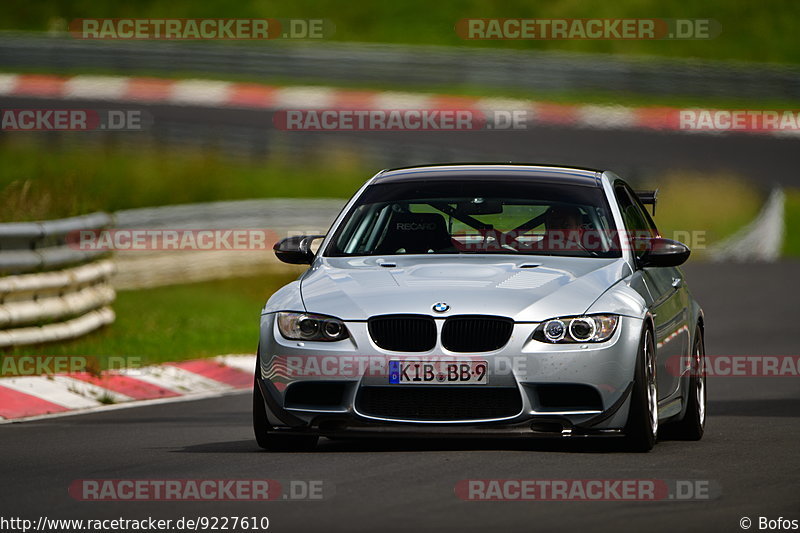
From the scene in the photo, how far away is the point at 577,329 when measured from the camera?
884 centimetres

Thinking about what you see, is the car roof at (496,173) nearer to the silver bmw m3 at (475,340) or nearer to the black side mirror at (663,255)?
the silver bmw m3 at (475,340)

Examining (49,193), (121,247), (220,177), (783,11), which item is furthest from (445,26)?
(49,193)

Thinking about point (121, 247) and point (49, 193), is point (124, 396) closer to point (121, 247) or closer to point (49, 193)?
point (49, 193)

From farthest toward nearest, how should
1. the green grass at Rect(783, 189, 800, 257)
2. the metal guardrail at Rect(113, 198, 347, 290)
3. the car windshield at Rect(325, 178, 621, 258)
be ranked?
the green grass at Rect(783, 189, 800, 257)
the metal guardrail at Rect(113, 198, 347, 290)
the car windshield at Rect(325, 178, 621, 258)

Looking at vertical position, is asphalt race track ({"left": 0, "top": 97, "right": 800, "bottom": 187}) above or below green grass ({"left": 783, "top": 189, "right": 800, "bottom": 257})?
above

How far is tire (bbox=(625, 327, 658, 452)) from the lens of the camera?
8.91 metres

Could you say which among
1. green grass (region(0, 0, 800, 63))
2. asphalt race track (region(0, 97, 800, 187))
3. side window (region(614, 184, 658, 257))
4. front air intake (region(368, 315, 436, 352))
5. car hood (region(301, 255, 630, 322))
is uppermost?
green grass (region(0, 0, 800, 63))

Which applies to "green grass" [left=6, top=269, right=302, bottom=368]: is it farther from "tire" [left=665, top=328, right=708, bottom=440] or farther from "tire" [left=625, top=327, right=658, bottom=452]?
"tire" [left=625, top=327, right=658, bottom=452]

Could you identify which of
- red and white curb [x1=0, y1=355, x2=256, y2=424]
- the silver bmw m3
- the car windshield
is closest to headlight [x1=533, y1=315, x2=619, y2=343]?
the silver bmw m3

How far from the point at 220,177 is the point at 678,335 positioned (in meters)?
19.4

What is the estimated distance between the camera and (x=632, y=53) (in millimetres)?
43781

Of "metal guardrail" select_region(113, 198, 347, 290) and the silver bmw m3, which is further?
"metal guardrail" select_region(113, 198, 347, 290)

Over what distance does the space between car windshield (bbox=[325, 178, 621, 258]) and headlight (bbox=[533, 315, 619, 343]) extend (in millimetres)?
931

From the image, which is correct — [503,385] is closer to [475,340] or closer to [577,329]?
[475,340]
